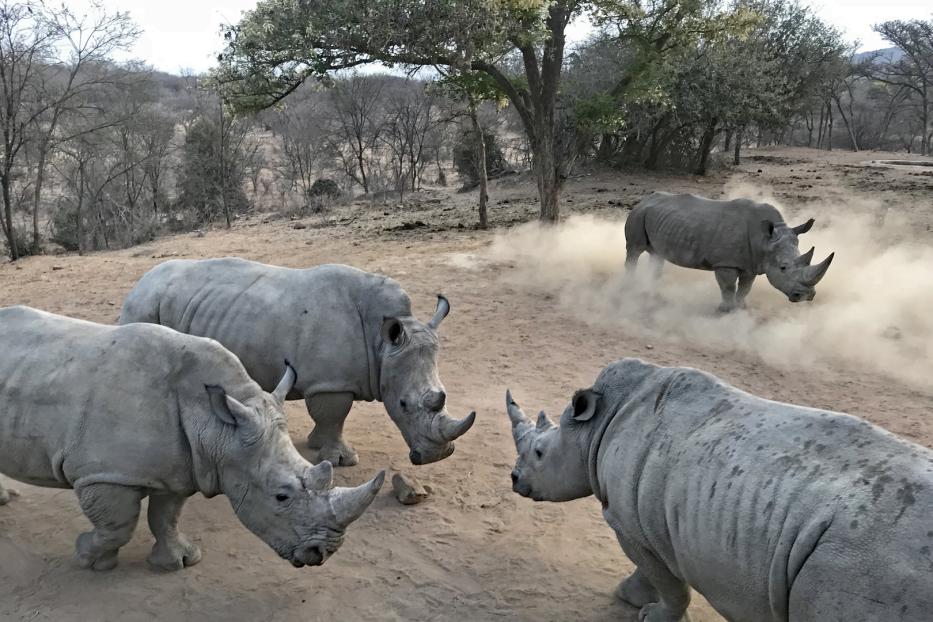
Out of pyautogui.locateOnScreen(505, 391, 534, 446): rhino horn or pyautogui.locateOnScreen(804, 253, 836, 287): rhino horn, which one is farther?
pyautogui.locateOnScreen(804, 253, 836, 287): rhino horn

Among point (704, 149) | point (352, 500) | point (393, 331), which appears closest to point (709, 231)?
point (393, 331)

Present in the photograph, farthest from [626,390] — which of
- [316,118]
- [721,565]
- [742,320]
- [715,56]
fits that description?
[316,118]

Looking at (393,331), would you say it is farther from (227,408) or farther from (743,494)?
(743,494)

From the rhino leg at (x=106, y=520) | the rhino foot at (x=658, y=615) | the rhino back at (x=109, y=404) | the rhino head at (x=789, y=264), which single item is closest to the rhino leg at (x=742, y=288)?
the rhino head at (x=789, y=264)

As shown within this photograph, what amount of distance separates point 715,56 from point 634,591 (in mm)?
22733

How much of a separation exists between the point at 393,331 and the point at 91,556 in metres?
2.64

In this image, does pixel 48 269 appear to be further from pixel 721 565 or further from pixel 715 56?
pixel 715 56

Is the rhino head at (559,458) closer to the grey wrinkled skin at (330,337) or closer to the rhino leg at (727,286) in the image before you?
the grey wrinkled skin at (330,337)

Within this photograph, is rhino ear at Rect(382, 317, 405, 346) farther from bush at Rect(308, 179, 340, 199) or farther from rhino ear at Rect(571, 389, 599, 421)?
bush at Rect(308, 179, 340, 199)

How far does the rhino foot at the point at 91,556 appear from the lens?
4883mm

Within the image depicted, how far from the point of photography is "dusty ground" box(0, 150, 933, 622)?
478cm

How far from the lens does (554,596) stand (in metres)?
4.86

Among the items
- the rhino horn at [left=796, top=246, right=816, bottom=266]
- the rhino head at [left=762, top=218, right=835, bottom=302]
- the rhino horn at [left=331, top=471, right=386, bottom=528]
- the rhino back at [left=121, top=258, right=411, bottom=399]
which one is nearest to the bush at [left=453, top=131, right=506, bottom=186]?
the rhino head at [left=762, top=218, right=835, bottom=302]

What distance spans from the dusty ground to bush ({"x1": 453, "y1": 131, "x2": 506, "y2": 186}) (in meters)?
9.48
